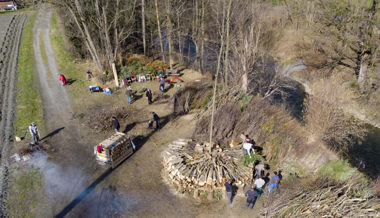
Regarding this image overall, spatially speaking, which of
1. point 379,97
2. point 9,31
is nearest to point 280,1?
point 379,97

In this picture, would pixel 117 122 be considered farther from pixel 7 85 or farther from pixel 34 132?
pixel 7 85

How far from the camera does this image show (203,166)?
40.5ft

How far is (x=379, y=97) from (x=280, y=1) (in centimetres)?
2414

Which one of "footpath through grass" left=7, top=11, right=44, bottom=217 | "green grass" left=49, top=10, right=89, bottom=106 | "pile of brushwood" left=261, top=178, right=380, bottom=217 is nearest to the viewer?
"pile of brushwood" left=261, top=178, right=380, bottom=217

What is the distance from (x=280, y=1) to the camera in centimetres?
3947

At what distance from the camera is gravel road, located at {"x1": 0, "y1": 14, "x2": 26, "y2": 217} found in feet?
42.3

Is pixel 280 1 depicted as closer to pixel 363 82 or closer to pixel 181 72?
pixel 363 82

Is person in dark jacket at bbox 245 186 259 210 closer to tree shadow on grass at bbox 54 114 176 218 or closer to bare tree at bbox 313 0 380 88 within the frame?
tree shadow on grass at bbox 54 114 176 218

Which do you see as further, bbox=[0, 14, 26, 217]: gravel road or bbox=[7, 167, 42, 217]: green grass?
bbox=[0, 14, 26, 217]: gravel road

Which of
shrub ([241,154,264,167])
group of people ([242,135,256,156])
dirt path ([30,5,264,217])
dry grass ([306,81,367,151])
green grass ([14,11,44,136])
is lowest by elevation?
dirt path ([30,5,264,217])

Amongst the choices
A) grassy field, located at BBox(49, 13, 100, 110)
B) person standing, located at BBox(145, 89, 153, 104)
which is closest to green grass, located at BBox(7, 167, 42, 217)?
grassy field, located at BBox(49, 13, 100, 110)

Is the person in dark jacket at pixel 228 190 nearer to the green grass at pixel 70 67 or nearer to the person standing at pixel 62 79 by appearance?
the green grass at pixel 70 67

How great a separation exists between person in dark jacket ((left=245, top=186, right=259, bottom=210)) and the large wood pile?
117 centimetres

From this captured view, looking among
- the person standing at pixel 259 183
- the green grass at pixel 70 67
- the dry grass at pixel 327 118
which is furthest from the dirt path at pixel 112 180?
the dry grass at pixel 327 118
